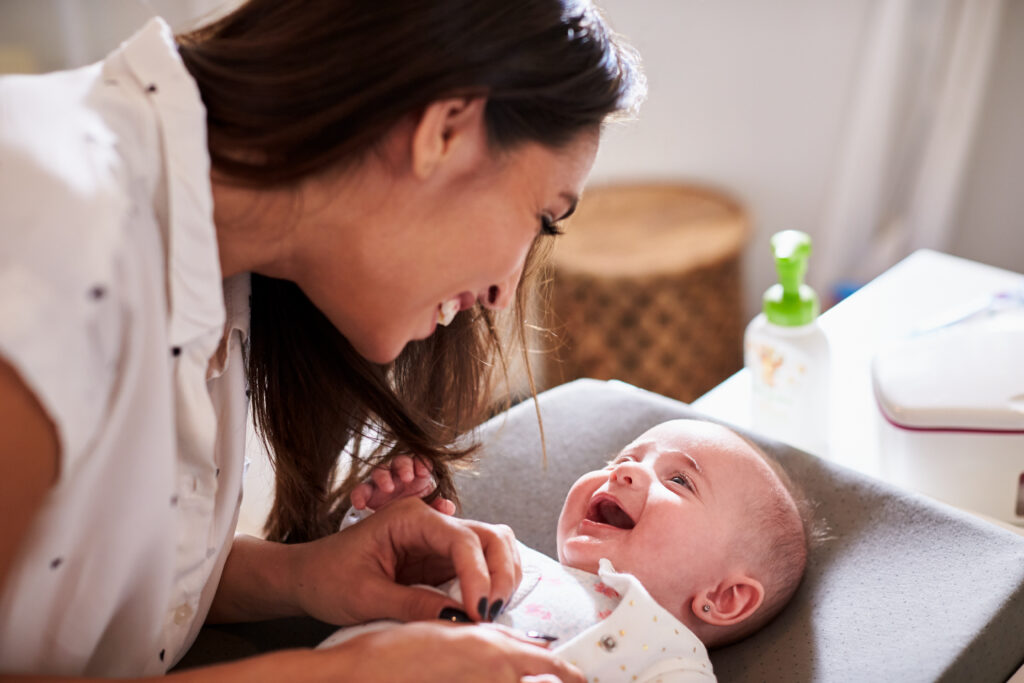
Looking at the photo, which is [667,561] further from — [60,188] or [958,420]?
[60,188]

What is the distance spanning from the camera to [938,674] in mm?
826

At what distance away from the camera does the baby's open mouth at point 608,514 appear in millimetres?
1029

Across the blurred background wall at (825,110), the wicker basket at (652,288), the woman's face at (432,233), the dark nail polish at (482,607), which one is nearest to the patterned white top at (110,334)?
the woman's face at (432,233)

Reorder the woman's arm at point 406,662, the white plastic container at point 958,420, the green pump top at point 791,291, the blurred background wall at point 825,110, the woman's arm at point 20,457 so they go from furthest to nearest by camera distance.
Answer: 1. the blurred background wall at point 825,110
2. the green pump top at point 791,291
3. the white plastic container at point 958,420
4. the woman's arm at point 406,662
5. the woman's arm at point 20,457

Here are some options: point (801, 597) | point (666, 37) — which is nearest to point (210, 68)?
point (801, 597)

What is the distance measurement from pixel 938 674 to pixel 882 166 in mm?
1649

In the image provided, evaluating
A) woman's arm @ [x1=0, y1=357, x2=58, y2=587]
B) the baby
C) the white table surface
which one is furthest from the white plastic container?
woman's arm @ [x1=0, y1=357, x2=58, y2=587]

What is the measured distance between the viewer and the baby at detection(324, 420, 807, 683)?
0.86m

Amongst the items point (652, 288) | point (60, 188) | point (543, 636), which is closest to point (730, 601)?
point (543, 636)

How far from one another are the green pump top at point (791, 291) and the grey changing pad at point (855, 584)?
20cm

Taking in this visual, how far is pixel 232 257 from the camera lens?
32.9 inches

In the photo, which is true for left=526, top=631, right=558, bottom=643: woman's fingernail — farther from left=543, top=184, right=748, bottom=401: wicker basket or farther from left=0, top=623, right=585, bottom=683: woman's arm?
left=543, top=184, right=748, bottom=401: wicker basket

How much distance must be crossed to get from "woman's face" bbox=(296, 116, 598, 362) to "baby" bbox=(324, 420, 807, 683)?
258 millimetres

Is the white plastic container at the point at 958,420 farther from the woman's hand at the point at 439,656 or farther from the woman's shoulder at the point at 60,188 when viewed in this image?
the woman's shoulder at the point at 60,188
